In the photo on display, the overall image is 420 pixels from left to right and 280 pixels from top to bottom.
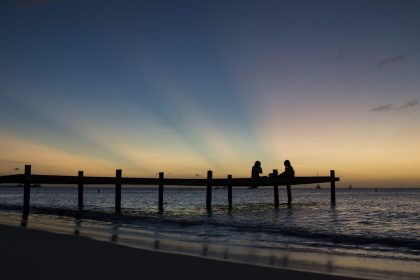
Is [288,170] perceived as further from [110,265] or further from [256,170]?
[110,265]

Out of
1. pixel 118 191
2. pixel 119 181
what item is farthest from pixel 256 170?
pixel 118 191

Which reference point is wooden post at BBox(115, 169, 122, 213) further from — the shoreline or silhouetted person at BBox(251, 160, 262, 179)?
the shoreline

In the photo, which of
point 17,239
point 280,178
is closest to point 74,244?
point 17,239

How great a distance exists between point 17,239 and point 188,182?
620 inches

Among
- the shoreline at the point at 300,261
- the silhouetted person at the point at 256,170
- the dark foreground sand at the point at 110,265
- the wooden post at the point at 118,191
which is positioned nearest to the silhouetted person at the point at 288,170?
the silhouetted person at the point at 256,170

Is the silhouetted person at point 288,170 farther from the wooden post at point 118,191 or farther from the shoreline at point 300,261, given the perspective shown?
the shoreline at point 300,261

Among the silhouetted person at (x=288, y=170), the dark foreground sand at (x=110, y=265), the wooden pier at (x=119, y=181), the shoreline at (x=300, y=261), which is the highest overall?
the silhouetted person at (x=288, y=170)

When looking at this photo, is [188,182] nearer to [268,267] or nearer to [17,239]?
[17,239]

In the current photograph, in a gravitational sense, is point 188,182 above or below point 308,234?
above

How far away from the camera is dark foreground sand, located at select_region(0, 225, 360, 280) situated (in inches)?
166

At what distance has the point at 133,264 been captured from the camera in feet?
16.1

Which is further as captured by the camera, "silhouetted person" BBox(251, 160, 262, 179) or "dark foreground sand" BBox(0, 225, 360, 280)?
"silhouetted person" BBox(251, 160, 262, 179)

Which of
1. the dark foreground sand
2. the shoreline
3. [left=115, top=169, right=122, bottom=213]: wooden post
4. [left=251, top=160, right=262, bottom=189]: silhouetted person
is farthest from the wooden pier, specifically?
the dark foreground sand

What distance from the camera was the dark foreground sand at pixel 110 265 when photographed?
423 centimetres
